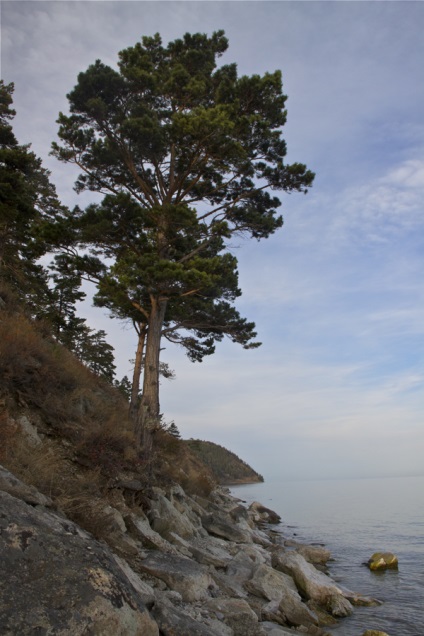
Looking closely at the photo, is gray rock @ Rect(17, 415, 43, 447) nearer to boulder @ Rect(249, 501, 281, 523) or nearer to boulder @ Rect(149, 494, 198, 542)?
boulder @ Rect(149, 494, 198, 542)

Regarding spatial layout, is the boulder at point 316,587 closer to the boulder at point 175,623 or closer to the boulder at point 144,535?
the boulder at point 144,535

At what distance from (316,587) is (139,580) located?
258 inches

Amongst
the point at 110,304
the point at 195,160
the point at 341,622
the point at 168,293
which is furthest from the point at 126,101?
the point at 341,622

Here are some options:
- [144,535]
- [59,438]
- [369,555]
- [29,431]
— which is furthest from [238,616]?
→ [369,555]

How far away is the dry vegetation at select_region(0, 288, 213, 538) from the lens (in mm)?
6418

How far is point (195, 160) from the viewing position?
1572cm

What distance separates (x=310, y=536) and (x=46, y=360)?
2062 centimetres

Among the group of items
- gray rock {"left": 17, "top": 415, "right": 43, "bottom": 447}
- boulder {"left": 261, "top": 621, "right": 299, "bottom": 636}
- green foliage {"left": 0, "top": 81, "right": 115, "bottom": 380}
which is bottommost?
boulder {"left": 261, "top": 621, "right": 299, "bottom": 636}

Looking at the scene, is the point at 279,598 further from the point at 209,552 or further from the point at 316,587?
the point at 209,552

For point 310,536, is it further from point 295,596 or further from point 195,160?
point 195,160

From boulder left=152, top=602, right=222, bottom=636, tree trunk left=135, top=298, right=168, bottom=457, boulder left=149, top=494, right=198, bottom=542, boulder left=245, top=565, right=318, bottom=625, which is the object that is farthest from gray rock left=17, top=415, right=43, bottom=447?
boulder left=245, top=565, right=318, bottom=625

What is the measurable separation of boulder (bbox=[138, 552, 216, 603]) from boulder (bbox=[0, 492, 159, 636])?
2.42m

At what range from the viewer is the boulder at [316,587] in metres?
9.89

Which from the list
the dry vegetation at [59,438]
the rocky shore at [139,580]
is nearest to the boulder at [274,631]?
the rocky shore at [139,580]
